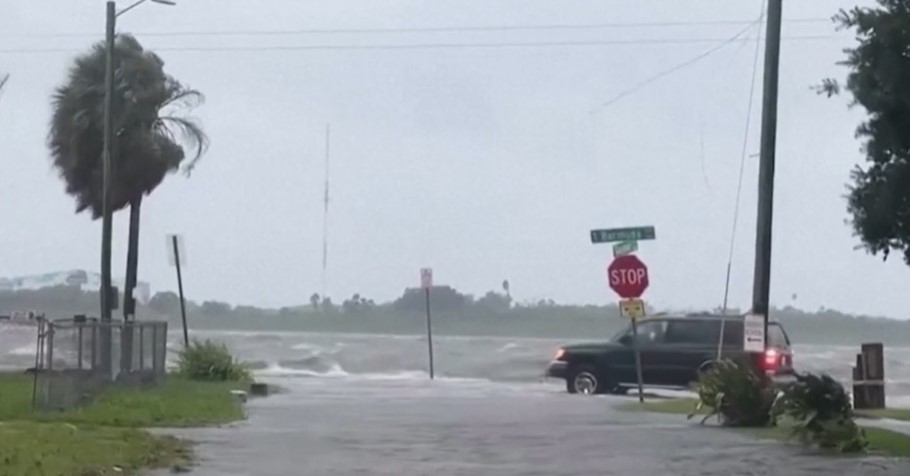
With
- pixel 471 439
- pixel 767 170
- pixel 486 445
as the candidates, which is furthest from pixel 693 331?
pixel 486 445

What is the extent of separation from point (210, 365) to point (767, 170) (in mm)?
14288

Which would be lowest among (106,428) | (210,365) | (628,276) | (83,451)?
(83,451)

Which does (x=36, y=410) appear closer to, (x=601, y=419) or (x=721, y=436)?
(x=601, y=419)

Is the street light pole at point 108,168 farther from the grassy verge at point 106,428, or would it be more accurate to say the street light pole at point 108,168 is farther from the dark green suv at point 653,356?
the dark green suv at point 653,356

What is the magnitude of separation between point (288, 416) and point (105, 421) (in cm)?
293

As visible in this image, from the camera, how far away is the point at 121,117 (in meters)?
38.3

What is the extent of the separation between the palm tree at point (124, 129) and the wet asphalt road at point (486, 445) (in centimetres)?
1382

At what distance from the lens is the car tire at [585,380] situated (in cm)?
3403

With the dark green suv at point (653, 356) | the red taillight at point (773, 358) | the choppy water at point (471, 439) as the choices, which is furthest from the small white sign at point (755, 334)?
the dark green suv at point (653, 356)

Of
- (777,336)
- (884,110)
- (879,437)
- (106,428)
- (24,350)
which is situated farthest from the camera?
(24,350)

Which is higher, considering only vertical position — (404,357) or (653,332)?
(653,332)

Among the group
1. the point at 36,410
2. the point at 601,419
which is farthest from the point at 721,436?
the point at 36,410

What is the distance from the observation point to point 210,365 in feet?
113

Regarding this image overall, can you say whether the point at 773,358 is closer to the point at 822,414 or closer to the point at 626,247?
the point at 626,247
